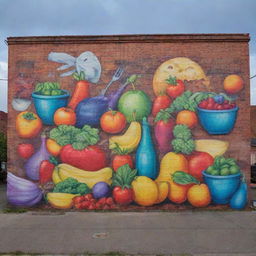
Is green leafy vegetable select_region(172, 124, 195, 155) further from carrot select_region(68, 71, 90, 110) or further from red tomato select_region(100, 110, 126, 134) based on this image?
carrot select_region(68, 71, 90, 110)

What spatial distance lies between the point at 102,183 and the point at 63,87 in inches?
146

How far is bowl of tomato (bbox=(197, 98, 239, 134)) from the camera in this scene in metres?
10.8

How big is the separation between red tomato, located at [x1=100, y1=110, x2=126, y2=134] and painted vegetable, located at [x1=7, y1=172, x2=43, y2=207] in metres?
3.26

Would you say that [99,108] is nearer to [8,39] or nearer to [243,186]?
[8,39]

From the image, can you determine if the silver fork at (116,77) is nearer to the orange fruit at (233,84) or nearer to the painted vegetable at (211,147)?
the painted vegetable at (211,147)

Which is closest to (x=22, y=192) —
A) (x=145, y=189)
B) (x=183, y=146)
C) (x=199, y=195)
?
(x=145, y=189)

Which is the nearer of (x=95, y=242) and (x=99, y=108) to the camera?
(x=95, y=242)

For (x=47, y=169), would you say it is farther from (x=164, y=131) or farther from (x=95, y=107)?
(x=164, y=131)

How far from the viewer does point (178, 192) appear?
10.8 m

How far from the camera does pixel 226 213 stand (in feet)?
34.6

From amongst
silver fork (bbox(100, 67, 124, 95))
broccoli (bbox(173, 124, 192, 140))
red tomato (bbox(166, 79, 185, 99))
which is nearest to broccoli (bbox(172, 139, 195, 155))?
broccoli (bbox(173, 124, 192, 140))

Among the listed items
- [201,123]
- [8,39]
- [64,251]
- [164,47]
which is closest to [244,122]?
[201,123]

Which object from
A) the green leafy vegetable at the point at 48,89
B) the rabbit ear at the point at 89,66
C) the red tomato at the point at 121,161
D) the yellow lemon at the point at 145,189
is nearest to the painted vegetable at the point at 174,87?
the rabbit ear at the point at 89,66

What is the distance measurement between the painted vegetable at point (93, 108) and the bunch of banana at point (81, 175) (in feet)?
5.22
